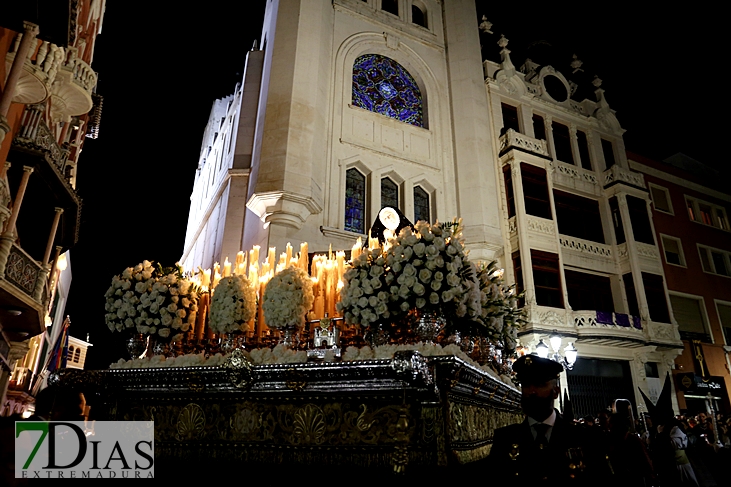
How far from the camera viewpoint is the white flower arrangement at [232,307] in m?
4.91

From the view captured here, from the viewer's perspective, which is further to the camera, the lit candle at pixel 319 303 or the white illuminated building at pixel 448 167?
the white illuminated building at pixel 448 167

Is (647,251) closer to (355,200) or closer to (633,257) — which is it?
(633,257)

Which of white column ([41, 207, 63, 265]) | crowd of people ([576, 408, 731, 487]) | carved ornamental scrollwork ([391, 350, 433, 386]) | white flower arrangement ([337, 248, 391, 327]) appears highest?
white column ([41, 207, 63, 265])

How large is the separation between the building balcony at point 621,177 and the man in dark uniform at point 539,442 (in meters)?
19.6

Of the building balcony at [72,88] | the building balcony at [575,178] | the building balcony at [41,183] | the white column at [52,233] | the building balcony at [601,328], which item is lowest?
the building balcony at [601,328]

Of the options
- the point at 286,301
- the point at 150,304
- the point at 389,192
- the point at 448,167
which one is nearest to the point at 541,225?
the point at 448,167

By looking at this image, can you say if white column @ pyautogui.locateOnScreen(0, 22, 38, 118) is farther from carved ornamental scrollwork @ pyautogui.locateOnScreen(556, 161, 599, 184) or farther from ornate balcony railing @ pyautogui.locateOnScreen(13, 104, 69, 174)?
carved ornamental scrollwork @ pyautogui.locateOnScreen(556, 161, 599, 184)

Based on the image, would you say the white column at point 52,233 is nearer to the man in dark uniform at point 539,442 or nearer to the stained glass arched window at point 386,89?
the stained glass arched window at point 386,89

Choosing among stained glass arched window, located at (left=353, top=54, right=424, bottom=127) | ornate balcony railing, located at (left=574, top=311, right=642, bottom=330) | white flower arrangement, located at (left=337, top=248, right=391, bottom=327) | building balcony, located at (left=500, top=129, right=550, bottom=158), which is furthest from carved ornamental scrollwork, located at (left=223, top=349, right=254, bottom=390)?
building balcony, located at (left=500, top=129, right=550, bottom=158)

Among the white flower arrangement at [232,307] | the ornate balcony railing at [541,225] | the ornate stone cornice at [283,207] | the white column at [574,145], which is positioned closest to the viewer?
the white flower arrangement at [232,307]

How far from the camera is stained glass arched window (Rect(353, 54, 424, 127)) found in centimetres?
1584

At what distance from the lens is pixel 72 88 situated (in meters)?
11.2

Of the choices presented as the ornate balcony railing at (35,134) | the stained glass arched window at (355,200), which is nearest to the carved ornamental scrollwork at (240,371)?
the ornate balcony railing at (35,134)

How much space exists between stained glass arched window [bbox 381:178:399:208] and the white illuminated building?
4 cm
